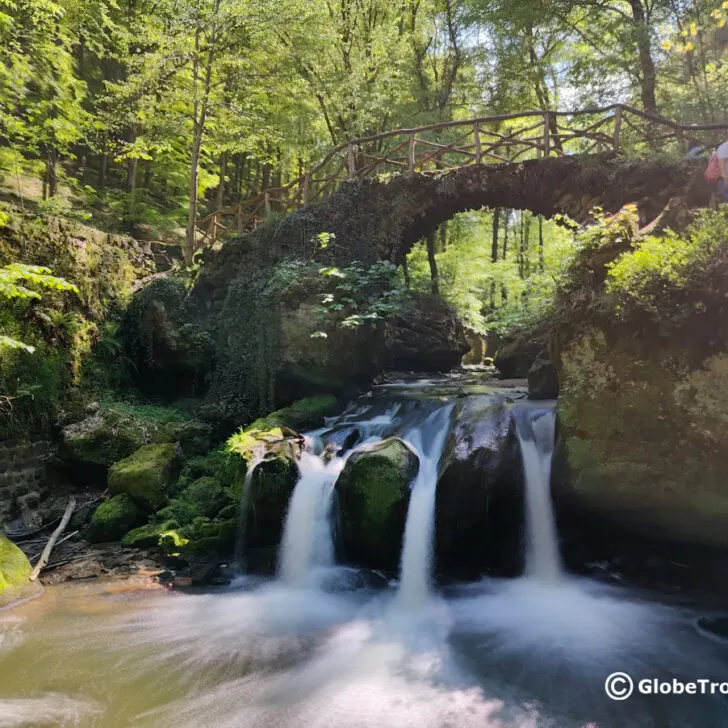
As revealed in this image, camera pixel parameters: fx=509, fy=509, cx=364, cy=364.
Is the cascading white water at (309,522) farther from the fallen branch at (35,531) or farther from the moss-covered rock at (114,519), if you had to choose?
the fallen branch at (35,531)

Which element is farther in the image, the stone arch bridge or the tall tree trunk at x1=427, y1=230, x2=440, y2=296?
the tall tree trunk at x1=427, y1=230, x2=440, y2=296

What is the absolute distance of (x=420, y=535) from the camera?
675cm

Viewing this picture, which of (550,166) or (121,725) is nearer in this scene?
(121,725)

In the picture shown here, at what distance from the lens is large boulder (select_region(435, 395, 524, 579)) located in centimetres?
660

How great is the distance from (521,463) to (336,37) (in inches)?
552

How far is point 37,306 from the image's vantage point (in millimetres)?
9266

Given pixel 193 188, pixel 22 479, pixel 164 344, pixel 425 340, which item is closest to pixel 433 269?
pixel 425 340

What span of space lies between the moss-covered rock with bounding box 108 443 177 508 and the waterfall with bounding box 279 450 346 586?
2.32 meters

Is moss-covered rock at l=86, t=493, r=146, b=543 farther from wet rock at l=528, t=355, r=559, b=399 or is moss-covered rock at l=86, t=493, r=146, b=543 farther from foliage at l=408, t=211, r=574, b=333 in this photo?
foliage at l=408, t=211, r=574, b=333

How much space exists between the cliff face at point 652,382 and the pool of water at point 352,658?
1160 millimetres

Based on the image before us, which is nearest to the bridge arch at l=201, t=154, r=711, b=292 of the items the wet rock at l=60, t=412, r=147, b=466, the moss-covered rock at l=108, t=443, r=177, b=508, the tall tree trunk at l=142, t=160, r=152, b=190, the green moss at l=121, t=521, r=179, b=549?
the wet rock at l=60, t=412, r=147, b=466

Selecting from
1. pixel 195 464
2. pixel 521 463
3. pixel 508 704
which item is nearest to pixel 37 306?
pixel 195 464

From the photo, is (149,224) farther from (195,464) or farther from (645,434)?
(645,434)

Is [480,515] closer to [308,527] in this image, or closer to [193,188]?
[308,527]
